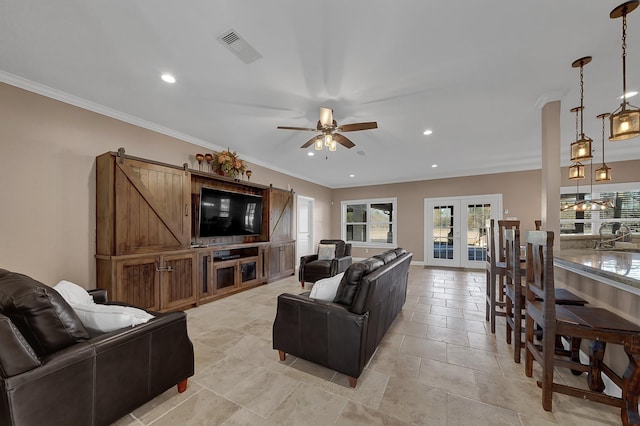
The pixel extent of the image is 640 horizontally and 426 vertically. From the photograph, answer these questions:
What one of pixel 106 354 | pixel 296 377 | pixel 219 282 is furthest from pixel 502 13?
pixel 219 282

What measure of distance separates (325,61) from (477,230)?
6.57 m

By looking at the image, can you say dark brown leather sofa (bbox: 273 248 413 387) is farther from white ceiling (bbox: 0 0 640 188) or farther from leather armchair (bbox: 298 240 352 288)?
leather armchair (bbox: 298 240 352 288)

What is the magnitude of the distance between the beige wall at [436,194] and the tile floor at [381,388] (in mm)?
4616

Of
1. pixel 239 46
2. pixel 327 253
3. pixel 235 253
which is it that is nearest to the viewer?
pixel 239 46

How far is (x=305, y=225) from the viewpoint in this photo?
773 cm

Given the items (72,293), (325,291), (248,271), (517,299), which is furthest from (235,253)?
(517,299)

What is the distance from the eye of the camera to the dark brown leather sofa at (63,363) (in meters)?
1.12

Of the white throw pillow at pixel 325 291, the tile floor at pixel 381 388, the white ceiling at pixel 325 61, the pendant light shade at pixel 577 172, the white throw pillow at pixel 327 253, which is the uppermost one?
the white ceiling at pixel 325 61

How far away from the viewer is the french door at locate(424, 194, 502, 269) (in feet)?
21.5

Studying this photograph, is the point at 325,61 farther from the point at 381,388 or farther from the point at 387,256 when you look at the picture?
the point at 381,388

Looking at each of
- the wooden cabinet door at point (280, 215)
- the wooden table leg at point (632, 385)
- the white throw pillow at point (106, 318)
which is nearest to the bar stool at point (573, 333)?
the wooden table leg at point (632, 385)

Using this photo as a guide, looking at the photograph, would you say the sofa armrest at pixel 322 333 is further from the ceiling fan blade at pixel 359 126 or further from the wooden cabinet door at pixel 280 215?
the wooden cabinet door at pixel 280 215

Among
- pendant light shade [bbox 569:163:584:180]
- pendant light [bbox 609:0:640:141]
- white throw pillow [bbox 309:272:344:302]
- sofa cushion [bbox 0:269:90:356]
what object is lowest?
white throw pillow [bbox 309:272:344:302]

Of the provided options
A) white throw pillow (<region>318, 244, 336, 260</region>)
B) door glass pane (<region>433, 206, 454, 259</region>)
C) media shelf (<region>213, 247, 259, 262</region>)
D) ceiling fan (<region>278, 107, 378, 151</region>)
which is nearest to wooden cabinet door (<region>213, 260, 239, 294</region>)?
media shelf (<region>213, 247, 259, 262</region>)
